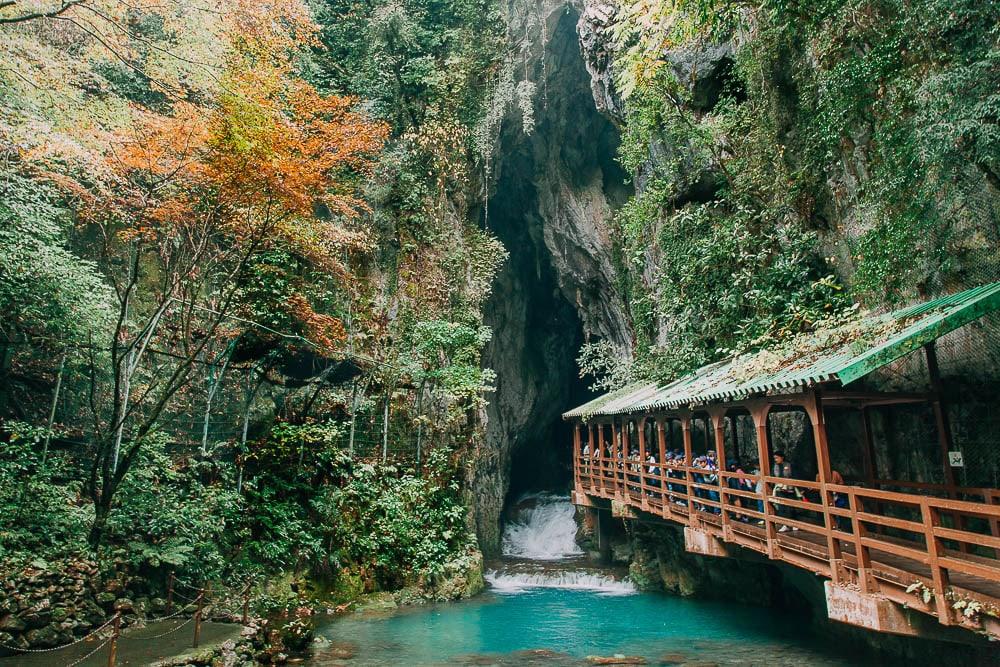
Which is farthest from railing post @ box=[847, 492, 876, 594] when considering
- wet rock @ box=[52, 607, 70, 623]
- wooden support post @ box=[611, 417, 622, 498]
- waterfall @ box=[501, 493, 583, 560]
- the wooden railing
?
waterfall @ box=[501, 493, 583, 560]

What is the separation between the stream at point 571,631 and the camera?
31.5ft

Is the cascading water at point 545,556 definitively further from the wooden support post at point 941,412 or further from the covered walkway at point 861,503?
the wooden support post at point 941,412

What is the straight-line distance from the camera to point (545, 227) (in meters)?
24.3

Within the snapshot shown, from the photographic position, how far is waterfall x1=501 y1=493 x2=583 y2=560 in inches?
881

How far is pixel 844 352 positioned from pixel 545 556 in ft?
54.9

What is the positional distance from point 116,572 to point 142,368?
18.4ft

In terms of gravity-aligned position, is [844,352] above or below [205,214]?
below

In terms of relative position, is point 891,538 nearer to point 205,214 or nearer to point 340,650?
point 340,650

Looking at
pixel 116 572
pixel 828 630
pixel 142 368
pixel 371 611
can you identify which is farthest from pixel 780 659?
pixel 142 368

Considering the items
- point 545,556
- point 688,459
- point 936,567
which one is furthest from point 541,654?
point 545,556

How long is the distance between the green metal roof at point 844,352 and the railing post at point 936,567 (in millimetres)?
1407

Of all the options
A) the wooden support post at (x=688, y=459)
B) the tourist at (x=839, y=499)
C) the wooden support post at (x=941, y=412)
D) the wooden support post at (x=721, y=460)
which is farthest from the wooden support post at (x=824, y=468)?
the wooden support post at (x=688, y=459)

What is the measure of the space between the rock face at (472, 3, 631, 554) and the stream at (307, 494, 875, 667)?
20.4ft

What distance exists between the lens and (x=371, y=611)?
12758 millimetres
